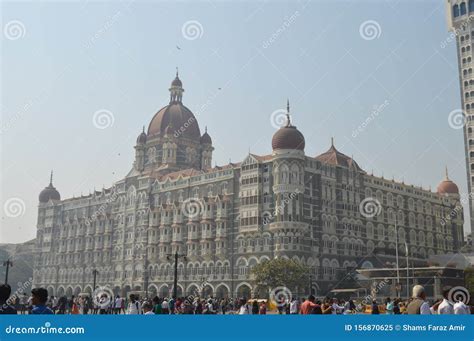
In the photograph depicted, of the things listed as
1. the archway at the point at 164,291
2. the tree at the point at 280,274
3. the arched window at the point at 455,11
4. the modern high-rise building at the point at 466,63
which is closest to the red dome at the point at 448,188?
the modern high-rise building at the point at 466,63

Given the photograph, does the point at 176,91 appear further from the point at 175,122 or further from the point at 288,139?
the point at 288,139

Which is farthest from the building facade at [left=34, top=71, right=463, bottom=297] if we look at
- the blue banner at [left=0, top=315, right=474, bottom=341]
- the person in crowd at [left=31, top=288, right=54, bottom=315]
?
the person in crowd at [left=31, top=288, right=54, bottom=315]

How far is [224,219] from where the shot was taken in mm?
61969

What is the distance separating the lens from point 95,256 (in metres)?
78.2

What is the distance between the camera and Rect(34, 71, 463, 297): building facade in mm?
57938

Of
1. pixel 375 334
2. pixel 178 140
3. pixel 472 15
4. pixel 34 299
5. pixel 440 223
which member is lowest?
pixel 375 334

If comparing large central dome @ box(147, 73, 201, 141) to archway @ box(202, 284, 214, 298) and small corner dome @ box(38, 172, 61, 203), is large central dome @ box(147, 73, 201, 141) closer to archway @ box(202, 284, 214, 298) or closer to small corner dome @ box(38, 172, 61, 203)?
small corner dome @ box(38, 172, 61, 203)

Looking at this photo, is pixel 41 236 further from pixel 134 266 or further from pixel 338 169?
pixel 338 169

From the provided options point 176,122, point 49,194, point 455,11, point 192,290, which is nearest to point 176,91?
point 176,122

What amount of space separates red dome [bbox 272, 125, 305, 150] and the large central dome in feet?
82.6

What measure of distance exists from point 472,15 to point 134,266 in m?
54.2

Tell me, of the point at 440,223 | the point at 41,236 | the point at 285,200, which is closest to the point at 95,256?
the point at 41,236

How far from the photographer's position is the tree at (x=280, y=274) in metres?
50.8

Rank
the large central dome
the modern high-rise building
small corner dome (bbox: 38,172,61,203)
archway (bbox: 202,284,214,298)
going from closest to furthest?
archway (bbox: 202,284,214,298)
the modern high-rise building
the large central dome
small corner dome (bbox: 38,172,61,203)
